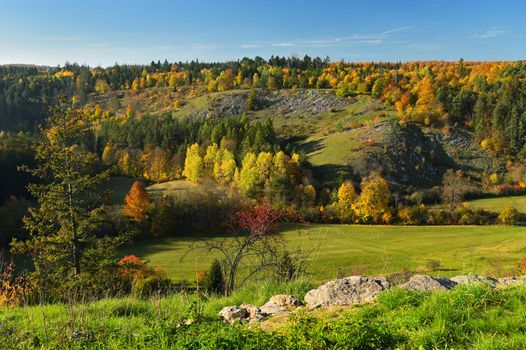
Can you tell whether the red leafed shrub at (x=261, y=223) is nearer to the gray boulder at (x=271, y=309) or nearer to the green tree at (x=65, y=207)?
the gray boulder at (x=271, y=309)

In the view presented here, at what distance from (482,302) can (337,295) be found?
9.08 ft

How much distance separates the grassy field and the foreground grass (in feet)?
122

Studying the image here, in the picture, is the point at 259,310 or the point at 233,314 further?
the point at 259,310

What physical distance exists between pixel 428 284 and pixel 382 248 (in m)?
56.3

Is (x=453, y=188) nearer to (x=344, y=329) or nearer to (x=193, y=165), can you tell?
(x=193, y=165)

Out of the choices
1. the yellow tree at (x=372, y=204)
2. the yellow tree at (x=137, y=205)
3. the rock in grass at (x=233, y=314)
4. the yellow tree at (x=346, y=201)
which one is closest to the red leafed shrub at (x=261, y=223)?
the rock in grass at (x=233, y=314)

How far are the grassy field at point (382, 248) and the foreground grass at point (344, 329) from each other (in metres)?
37.2

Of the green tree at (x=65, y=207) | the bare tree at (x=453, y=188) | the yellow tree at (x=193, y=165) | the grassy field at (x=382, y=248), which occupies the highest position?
the green tree at (x=65, y=207)

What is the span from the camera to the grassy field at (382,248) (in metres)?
49.9

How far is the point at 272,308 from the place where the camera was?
27.0 ft

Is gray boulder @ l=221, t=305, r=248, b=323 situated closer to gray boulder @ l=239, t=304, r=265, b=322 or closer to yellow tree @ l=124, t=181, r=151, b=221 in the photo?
gray boulder @ l=239, t=304, r=265, b=322

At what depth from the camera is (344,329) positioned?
583cm

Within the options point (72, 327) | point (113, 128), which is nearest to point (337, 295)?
point (72, 327)

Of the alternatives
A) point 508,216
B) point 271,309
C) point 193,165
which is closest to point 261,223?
point 271,309
